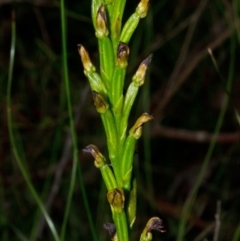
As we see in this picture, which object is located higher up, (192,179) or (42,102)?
(42,102)

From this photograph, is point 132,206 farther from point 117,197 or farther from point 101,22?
point 101,22

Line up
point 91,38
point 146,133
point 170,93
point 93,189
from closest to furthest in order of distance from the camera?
point 146,133 → point 170,93 → point 93,189 → point 91,38

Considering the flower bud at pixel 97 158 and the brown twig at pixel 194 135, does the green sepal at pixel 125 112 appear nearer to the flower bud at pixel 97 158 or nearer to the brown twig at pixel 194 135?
the flower bud at pixel 97 158

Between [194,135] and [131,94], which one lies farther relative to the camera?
[194,135]

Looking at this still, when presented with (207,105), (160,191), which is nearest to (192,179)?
(160,191)

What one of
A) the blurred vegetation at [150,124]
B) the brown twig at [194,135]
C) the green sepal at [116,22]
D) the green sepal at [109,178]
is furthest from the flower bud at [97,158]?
the brown twig at [194,135]

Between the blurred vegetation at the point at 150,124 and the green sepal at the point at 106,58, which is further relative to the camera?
the blurred vegetation at the point at 150,124

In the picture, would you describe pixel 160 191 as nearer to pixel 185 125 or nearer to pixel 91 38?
pixel 185 125

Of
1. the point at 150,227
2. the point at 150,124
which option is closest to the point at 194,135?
the point at 150,124
